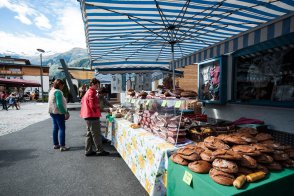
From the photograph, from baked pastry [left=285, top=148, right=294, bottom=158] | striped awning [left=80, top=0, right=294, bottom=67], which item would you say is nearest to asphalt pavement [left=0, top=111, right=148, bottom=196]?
baked pastry [left=285, top=148, right=294, bottom=158]

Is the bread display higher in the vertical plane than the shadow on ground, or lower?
higher

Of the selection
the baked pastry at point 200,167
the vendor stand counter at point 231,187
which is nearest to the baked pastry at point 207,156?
the baked pastry at point 200,167

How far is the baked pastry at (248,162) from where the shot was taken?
1677mm

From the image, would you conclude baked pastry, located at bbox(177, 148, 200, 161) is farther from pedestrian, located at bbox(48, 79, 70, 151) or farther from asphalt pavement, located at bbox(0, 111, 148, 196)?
pedestrian, located at bbox(48, 79, 70, 151)

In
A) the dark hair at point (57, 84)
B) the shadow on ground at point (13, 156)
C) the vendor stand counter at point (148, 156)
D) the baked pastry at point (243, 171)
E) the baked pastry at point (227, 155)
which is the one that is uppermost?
the dark hair at point (57, 84)

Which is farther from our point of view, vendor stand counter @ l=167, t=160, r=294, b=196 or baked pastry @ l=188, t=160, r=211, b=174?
baked pastry @ l=188, t=160, r=211, b=174

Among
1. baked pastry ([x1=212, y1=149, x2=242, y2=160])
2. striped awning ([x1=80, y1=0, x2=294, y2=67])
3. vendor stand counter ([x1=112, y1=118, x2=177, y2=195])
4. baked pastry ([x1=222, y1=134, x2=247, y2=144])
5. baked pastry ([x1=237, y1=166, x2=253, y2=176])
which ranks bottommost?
vendor stand counter ([x1=112, y1=118, x2=177, y2=195])

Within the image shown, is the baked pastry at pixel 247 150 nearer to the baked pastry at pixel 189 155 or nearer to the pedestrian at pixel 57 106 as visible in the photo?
the baked pastry at pixel 189 155

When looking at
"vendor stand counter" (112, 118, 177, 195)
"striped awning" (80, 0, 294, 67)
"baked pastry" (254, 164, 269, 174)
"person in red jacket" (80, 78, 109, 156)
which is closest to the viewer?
"baked pastry" (254, 164, 269, 174)

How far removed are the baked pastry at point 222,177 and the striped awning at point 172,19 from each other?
7.99 feet

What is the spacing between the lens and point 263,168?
1.73 meters

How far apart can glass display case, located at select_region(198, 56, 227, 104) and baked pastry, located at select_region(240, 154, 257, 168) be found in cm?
242

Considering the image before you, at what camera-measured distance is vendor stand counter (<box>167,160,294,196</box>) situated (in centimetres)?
149

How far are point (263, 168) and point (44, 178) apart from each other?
Result: 369cm
